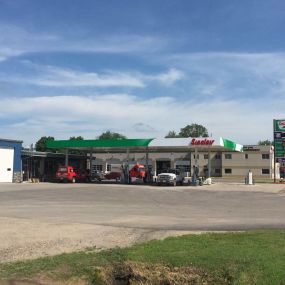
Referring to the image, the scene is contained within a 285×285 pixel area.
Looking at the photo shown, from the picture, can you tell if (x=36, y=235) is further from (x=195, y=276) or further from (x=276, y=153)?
(x=276, y=153)

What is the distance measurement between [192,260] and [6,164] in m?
46.4

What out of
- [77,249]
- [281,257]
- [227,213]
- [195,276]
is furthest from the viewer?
[227,213]

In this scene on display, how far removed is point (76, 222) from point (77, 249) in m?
5.79

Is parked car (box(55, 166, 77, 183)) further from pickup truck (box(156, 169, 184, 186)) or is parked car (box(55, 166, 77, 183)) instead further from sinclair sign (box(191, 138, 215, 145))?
sinclair sign (box(191, 138, 215, 145))

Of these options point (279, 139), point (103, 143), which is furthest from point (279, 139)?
point (103, 143)

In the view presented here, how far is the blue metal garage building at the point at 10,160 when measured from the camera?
53.0 meters

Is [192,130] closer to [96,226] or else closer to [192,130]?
[192,130]

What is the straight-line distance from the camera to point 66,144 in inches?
2287

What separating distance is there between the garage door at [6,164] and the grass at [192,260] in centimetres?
4355

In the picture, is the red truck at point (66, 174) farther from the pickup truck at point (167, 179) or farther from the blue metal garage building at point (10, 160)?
the pickup truck at point (167, 179)

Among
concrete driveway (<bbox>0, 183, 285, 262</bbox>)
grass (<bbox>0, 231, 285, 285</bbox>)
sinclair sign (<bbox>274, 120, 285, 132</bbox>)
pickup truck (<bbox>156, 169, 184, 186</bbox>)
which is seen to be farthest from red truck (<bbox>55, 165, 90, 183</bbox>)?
grass (<bbox>0, 231, 285, 285</bbox>)

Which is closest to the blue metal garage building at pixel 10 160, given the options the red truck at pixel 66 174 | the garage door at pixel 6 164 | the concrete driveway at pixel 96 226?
the garage door at pixel 6 164

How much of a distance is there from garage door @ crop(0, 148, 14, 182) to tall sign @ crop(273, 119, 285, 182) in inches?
1140

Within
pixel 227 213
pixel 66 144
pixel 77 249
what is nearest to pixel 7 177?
pixel 66 144
